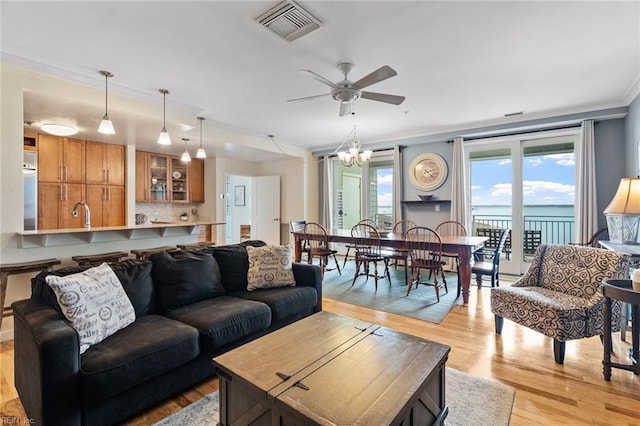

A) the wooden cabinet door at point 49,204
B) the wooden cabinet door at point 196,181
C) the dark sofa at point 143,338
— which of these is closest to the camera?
the dark sofa at point 143,338

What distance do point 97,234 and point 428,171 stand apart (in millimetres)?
5292

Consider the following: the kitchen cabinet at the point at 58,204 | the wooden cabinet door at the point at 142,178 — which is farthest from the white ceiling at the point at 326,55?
the wooden cabinet door at the point at 142,178

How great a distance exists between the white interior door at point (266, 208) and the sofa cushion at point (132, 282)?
5032 millimetres

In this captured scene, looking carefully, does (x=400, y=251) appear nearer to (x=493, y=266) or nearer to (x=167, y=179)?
(x=493, y=266)

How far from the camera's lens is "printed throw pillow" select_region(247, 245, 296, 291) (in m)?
2.87

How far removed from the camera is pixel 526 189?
5117mm

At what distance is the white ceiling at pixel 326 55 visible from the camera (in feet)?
7.30

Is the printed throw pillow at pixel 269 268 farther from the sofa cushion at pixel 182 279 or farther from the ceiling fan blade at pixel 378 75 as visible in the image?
the ceiling fan blade at pixel 378 75

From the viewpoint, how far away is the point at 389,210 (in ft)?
22.0

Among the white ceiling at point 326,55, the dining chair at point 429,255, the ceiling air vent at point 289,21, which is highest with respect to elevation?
the white ceiling at point 326,55

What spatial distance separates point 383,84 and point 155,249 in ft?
11.5

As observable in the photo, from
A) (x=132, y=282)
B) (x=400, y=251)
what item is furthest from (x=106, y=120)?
(x=400, y=251)

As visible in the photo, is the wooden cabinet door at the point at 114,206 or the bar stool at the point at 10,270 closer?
the bar stool at the point at 10,270

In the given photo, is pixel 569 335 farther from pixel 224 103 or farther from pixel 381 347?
pixel 224 103
